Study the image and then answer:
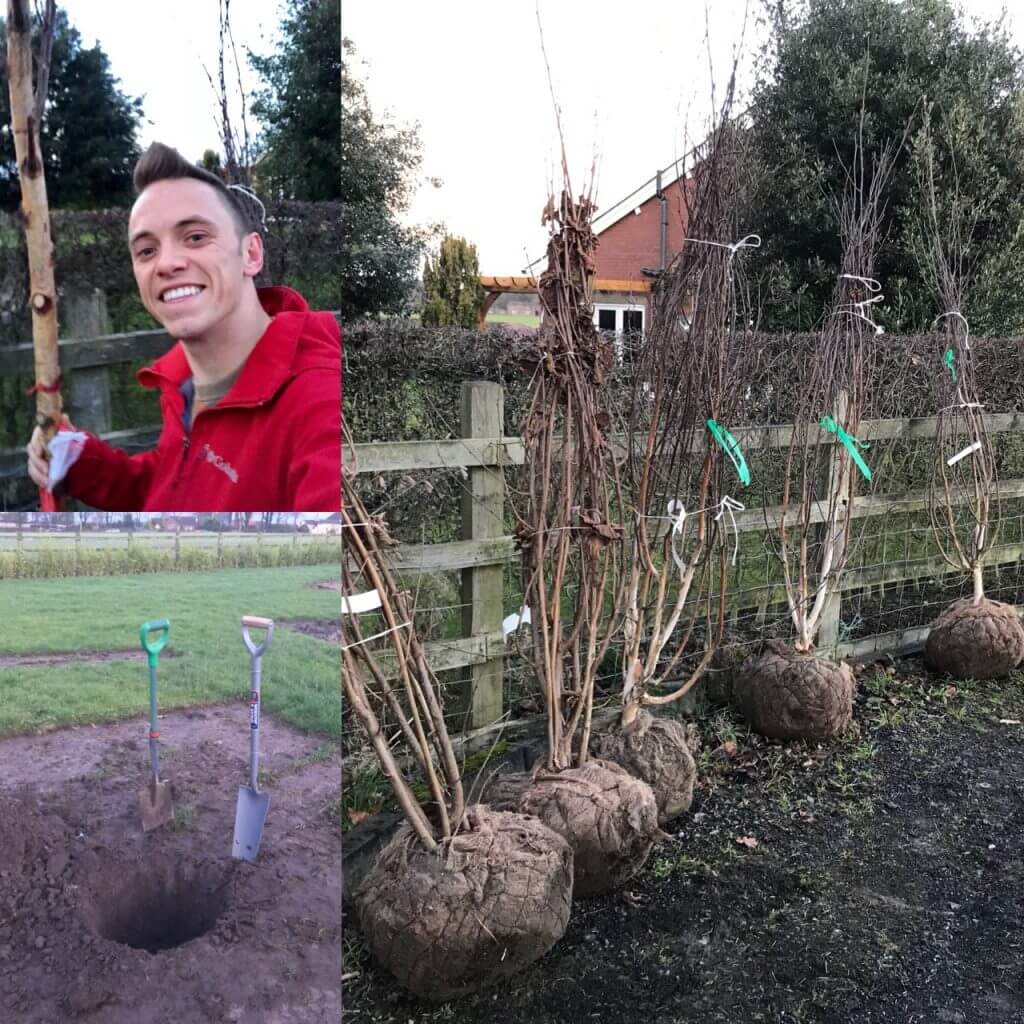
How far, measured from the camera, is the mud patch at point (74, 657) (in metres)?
1.34

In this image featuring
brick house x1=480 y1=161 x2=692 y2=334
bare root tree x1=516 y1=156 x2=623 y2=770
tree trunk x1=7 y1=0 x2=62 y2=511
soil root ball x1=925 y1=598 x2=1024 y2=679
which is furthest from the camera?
brick house x1=480 y1=161 x2=692 y2=334

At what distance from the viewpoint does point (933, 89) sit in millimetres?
7523

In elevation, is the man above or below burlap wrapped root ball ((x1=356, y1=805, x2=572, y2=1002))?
above

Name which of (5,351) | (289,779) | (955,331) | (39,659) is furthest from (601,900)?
(955,331)

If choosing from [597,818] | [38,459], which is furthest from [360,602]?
[597,818]

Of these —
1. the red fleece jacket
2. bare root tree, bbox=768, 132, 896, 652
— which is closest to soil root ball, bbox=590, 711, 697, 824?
bare root tree, bbox=768, 132, 896, 652

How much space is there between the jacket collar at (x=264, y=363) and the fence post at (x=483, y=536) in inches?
74.3

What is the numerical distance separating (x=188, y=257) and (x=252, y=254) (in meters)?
0.08

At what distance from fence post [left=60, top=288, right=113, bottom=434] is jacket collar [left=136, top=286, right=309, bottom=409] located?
0.17ft

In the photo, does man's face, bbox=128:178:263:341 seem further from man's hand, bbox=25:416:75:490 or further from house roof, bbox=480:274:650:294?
house roof, bbox=480:274:650:294

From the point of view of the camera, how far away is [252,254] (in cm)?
117

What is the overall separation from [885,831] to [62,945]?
8.77 ft

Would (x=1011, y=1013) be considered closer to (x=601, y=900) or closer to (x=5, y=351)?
(x=601, y=900)

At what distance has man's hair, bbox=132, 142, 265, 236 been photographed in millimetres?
1123
